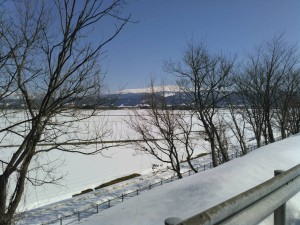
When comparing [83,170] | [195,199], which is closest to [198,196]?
[195,199]

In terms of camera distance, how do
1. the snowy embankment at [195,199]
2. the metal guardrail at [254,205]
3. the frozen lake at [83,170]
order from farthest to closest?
the frozen lake at [83,170] → the snowy embankment at [195,199] → the metal guardrail at [254,205]

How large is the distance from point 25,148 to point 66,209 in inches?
577

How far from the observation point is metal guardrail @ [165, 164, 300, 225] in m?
1.85

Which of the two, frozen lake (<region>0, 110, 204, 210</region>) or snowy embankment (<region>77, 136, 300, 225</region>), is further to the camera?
frozen lake (<region>0, 110, 204, 210</region>)

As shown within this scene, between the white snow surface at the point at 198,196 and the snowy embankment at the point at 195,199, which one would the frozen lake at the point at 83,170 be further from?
the snowy embankment at the point at 195,199

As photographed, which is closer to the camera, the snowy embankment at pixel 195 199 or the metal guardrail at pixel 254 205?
the metal guardrail at pixel 254 205

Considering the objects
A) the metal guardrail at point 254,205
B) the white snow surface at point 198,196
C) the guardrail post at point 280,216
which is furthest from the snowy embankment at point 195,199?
the metal guardrail at point 254,205

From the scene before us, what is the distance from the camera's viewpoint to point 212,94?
23828 millimetres

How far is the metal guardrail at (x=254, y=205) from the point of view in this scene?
1851 mm

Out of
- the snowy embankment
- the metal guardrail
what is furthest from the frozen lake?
the metal guardrail

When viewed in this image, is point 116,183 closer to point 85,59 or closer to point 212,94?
point 212,94

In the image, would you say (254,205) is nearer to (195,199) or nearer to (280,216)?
(280,216)

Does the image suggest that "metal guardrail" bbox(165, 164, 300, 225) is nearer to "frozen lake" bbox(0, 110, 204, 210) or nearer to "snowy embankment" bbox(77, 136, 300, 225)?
"snowy embankment" bbox(77, 136, 300, 225)

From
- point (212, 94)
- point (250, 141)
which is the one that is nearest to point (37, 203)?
point (212, 94)
